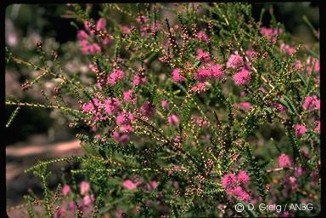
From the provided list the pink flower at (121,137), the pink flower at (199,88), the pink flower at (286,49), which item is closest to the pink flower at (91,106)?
the pink flower at (199,88)

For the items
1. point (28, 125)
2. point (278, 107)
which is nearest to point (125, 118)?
point (278, 107)

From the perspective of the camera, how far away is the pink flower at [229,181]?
83.1 inches

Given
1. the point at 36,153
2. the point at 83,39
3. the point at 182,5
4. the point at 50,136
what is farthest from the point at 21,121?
the point at 182,5

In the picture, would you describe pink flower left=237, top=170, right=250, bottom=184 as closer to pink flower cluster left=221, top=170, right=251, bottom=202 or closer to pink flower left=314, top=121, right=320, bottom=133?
pink flower cluster left=221, top=170, right=251, bottom=202

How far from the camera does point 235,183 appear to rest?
215 cm

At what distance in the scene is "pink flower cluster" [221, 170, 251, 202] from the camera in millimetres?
2119

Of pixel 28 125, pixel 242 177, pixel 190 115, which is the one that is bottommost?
pixel 28 125

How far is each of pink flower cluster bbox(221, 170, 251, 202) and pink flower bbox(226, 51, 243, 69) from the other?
0.47 m

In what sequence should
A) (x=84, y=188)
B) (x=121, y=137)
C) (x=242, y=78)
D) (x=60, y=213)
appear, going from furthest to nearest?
(x=84, y=188), (x=121, y=137), (x=60, y=213), (x=242, y=78)

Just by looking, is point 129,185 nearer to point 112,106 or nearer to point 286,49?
point 112,106

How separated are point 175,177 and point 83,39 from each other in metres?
1.28

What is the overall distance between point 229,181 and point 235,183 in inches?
1.4

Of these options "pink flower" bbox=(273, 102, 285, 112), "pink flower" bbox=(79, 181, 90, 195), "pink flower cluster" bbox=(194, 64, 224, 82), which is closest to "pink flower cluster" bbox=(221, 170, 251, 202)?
"pink flower" bbox=(273, 102, 285, 112)

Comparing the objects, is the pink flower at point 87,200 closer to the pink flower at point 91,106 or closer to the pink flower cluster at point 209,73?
the pink flower at point 91,106
